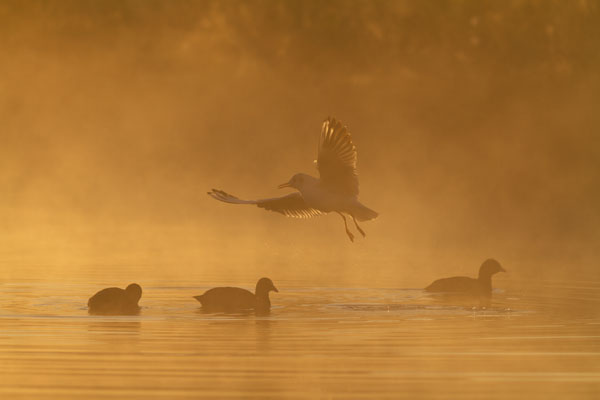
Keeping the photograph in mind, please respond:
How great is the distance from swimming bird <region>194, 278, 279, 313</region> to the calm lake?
36cm

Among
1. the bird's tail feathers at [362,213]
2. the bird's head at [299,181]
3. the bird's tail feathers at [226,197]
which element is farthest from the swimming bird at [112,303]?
the bird's tail feathers at [362,213]

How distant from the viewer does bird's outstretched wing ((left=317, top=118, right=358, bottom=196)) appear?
24734 millimetres

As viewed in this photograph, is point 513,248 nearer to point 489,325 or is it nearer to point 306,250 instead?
point 306,250

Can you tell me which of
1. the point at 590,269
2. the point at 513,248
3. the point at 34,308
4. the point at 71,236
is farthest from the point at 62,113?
the point at 34,308

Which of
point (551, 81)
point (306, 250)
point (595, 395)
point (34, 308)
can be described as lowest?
point (595, 395)

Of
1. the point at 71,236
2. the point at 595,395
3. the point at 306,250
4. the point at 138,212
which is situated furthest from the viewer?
the point at 138,212

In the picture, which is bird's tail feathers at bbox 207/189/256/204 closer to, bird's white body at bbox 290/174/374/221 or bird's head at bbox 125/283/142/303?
bird's white body at bbox 290/174/374/221

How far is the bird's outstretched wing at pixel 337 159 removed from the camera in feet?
81.1

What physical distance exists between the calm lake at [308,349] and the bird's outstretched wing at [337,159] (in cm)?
193

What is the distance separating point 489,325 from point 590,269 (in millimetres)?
15120

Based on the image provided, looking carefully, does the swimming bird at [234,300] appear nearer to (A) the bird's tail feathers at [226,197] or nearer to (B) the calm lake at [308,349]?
(B) the calm lake at [308,349]

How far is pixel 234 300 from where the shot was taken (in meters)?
26.2

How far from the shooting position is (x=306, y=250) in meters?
48.8

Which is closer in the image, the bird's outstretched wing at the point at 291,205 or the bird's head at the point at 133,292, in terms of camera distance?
the bird's head at the point at 133,292
